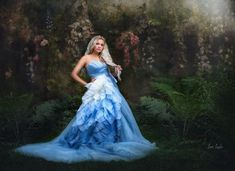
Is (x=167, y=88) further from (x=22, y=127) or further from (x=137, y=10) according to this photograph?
(x=22, y=127)

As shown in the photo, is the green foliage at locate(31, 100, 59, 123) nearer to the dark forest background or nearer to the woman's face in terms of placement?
the dark forest background

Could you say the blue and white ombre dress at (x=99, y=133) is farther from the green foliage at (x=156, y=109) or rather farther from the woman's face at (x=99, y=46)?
the green foliage at (x=156, y=109)

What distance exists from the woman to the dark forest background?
1.60 ft

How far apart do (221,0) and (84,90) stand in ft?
9.37

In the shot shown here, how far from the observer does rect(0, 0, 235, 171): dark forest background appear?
10625mm

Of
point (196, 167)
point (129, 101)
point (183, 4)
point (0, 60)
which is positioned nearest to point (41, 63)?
point (0, 60)

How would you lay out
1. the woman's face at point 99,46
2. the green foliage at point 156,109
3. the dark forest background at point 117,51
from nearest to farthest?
the woman's face at point 99,46 → the green foliage at point 156,109 → the dark forest background at point 117,51

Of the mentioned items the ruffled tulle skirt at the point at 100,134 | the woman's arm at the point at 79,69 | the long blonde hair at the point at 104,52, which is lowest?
the ruffled tulle skirt at the point at 100,134

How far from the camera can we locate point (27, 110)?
10.6 metres

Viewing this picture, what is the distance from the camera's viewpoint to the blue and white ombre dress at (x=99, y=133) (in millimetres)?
9555

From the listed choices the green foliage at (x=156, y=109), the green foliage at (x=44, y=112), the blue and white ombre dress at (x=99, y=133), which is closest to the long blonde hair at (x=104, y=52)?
the blue and white ombre dress at (x=99, y=133)

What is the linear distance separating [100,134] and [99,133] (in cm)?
2

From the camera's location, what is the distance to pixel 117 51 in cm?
1102

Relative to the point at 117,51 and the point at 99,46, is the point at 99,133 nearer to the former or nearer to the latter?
the point at 99,46
